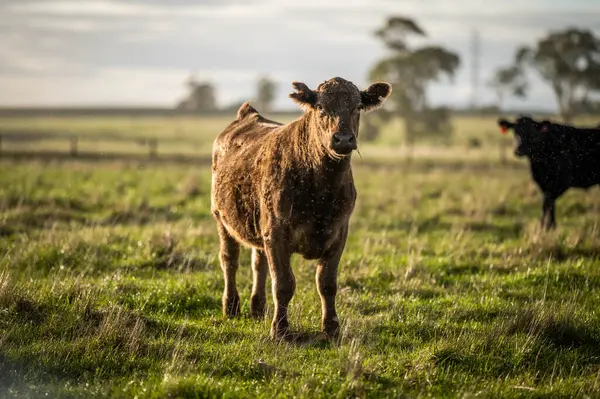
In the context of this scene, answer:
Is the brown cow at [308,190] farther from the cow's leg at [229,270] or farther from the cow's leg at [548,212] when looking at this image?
the cow's leg at [548,212]

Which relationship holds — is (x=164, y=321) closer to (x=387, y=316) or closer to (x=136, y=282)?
(x=136, y=282)

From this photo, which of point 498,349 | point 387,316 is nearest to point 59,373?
point 387,316

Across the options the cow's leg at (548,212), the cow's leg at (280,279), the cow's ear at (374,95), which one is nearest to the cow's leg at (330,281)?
the cow's leg at (280,279)

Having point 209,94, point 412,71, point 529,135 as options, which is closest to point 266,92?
point 209,94

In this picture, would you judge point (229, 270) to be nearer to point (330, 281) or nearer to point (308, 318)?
point (308, 318)

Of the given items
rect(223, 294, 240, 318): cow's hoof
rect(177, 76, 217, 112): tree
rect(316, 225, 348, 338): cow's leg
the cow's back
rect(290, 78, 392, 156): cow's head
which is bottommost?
rect(223, 294, 240, 318): cow's hoof

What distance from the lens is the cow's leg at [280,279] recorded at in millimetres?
6828

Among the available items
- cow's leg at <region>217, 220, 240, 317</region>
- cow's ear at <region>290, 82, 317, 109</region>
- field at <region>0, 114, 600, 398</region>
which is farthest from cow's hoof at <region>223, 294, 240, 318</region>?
cow's ear at <region>290, 82, 317, 109</region>

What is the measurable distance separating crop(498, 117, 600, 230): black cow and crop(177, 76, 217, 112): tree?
98075 mm

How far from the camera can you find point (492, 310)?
26.4ft

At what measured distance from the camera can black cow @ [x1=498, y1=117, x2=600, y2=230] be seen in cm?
1344

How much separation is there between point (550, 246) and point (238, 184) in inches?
240

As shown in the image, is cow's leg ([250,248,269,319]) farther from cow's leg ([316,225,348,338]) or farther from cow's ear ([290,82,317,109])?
cow's ear ([290,82,317,109])

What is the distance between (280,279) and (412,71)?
51885 mm
